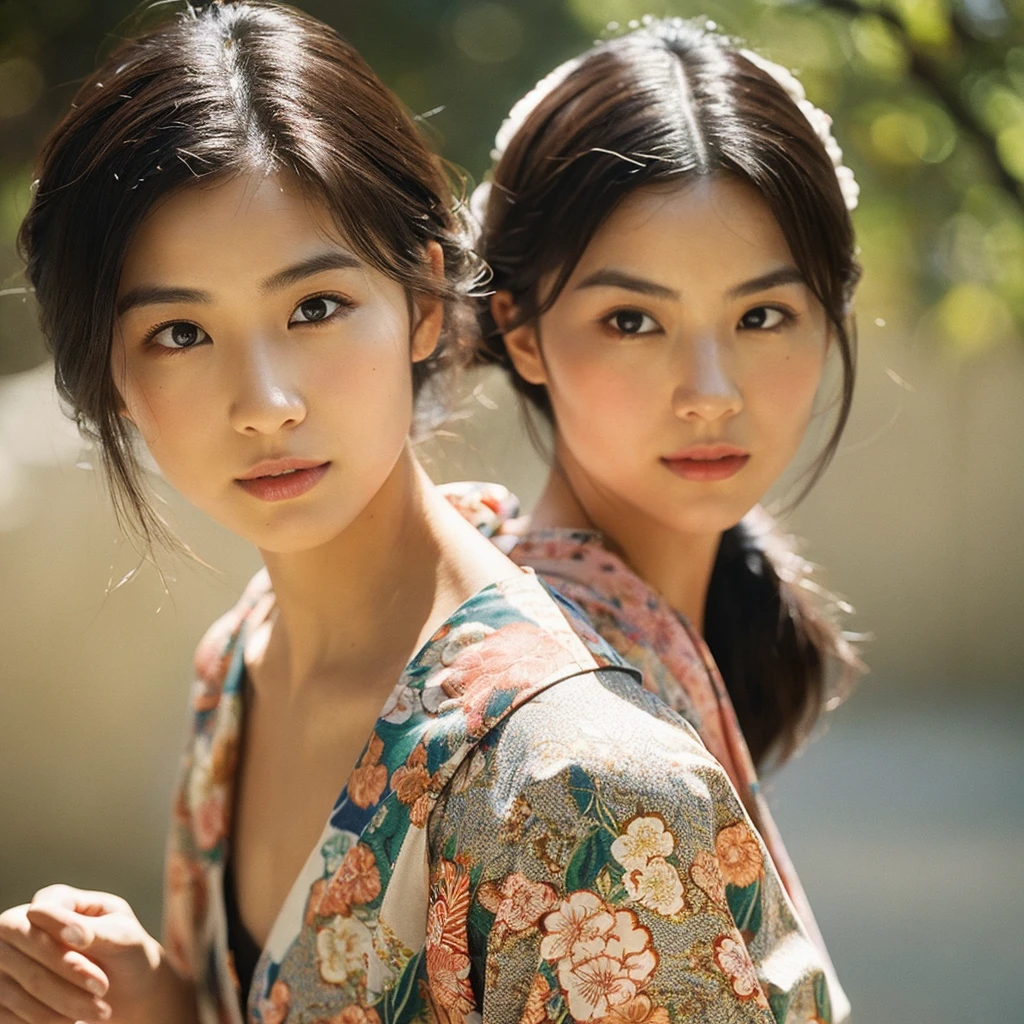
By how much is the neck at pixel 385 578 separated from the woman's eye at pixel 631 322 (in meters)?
0.37

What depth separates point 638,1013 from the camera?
1321 millimetres

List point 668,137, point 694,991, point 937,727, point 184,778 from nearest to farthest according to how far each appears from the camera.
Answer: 1. point 694,991
2. point 668,137
3. point 184,778
4. point 937,727

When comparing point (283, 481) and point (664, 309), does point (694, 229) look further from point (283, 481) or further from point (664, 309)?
point (283, 481)

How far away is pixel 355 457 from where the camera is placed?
1.57m

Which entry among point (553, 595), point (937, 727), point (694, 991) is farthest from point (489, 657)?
point (937, 727)

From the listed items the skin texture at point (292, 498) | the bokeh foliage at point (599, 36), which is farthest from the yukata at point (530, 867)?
the bokeh foliage at point (599, 36)

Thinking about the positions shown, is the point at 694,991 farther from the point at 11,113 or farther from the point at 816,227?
the point at 11,113

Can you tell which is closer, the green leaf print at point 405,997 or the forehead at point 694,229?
the green leaf print at point 405,997

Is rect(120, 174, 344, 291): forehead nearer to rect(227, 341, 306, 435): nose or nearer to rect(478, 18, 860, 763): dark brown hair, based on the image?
rect(227, 341, 306, 435): nose

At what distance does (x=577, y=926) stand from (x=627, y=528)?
0.86 meters

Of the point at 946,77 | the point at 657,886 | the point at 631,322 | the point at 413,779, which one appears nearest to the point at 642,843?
the point at 657,886

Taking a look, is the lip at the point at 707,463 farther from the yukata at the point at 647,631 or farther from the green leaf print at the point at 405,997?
the green leaf print at the point at 405,997

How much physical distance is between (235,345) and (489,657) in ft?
1.39

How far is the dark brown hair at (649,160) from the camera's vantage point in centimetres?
193
